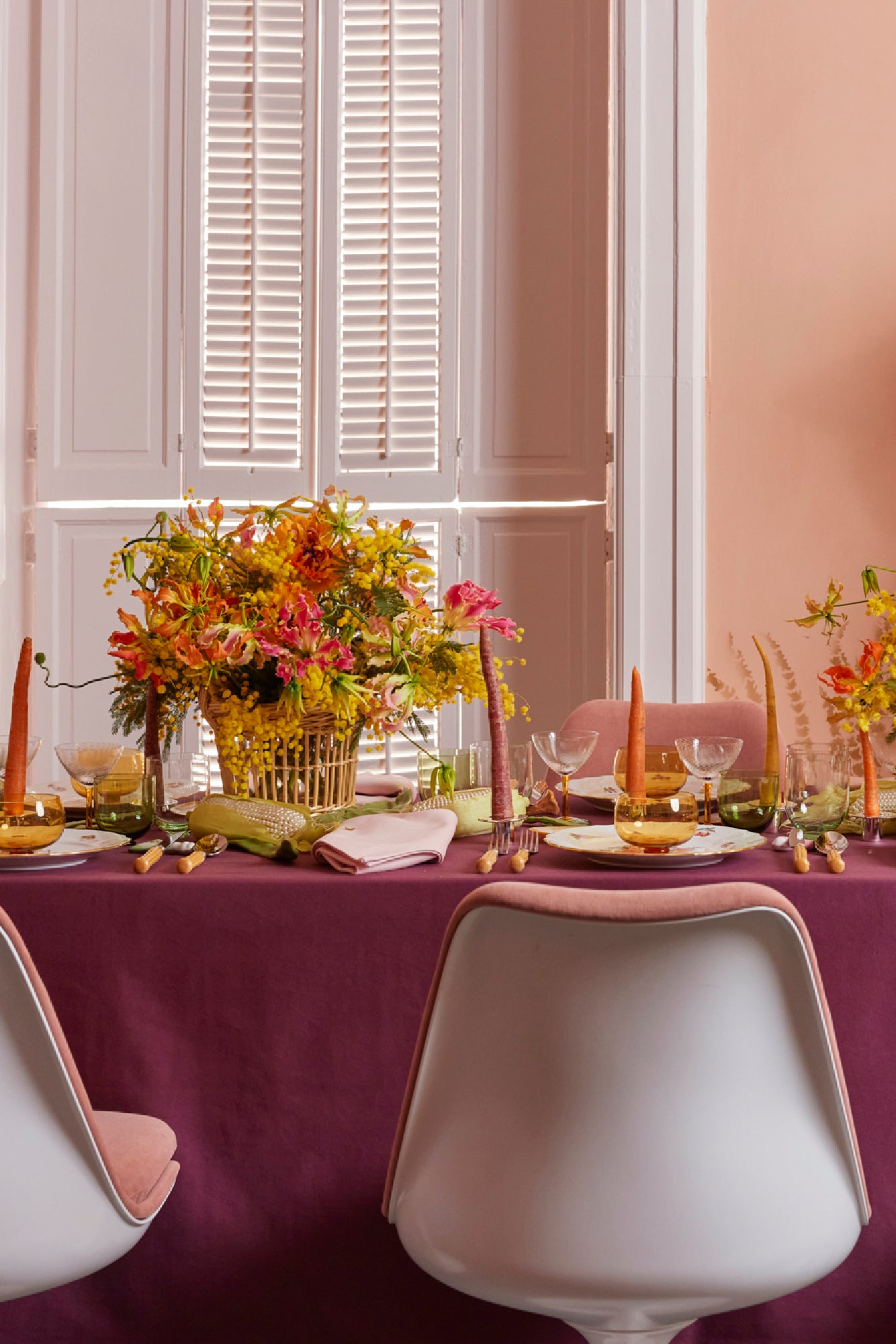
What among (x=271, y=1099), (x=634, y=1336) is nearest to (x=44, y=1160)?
(x=271, y=1099)

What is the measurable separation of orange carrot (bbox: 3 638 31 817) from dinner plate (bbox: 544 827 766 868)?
0.63 meters

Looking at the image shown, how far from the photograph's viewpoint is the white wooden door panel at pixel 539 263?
143 inches

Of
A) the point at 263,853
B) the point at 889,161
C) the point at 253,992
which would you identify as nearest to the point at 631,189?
Result: the point at 889,161

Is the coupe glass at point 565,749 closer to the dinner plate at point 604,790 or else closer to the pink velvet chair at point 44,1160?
the dinner plate at point 604,790

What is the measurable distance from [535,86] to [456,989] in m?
3.31

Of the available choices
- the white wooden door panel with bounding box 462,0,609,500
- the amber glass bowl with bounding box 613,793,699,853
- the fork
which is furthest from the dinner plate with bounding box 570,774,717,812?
the white wooden door panel with bounding box 462,0,609,500

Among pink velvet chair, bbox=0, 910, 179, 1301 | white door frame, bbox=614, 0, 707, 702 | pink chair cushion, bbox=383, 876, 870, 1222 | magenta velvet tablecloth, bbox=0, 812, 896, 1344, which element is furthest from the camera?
white door frame, bbox=614, 0, 707, 702

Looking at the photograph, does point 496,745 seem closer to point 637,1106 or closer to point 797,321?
point 637,1106

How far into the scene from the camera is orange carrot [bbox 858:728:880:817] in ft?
5.23

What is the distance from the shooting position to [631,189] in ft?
11.3

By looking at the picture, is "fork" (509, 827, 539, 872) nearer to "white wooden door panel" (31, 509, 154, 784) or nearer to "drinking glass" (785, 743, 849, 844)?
"drinking glass" (785, 743, 849, 844)

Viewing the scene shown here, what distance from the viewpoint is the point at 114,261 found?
146 inches

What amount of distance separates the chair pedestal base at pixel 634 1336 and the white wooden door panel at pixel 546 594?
100.0 inches

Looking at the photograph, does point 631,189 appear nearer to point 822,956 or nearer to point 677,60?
point 677,60
